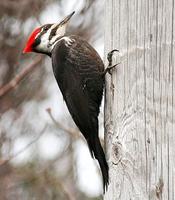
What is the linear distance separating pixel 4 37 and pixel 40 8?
1.52 ft

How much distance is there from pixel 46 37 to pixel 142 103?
1.71 metres

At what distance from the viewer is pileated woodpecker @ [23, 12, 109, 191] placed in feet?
12.3

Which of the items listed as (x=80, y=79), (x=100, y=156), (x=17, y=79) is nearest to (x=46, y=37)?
(x=17, y=79)

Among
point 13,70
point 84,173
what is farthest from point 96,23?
point 84,173

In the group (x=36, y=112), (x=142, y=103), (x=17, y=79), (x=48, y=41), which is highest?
(x=142, y=103)

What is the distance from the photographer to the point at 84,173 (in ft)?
20.6

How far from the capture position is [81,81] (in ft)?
13.1

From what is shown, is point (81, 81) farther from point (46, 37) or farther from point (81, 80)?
point (46, 37)

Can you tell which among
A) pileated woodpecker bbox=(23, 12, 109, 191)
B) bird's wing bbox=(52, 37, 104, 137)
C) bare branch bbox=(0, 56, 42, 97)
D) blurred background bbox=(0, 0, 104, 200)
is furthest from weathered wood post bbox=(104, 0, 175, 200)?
blurred background bbox=(0, 0, 104, 200)

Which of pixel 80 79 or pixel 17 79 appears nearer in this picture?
pixel 80 79

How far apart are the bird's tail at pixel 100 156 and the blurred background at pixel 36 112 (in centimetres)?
129

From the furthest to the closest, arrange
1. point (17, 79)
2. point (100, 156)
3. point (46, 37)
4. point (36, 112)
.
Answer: point (36, 112), point (17, 79), point (46, 37), point (100, 156)

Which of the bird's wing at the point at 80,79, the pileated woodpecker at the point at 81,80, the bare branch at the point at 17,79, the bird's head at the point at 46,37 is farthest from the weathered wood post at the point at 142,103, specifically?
the bare branch at the point at 17,79

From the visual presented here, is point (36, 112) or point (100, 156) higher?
point (100, 156)
